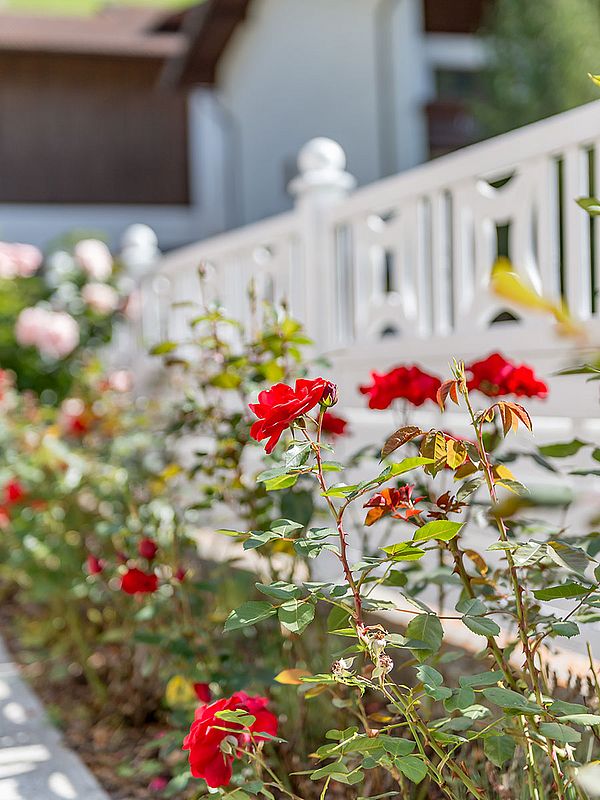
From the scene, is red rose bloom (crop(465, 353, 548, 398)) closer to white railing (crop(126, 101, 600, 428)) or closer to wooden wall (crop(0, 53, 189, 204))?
white railing (crop(126, 101, 600, 428))

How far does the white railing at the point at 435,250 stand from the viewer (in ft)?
9.11

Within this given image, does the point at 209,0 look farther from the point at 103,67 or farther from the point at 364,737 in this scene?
the point at 364,737

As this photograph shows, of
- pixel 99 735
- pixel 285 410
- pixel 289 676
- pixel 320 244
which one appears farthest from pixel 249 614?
pixel 320 244

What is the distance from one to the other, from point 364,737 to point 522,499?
0.78m

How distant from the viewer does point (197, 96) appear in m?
12.3

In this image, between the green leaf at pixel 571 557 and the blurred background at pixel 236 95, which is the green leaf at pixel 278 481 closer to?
the green leaf at pixel 571 557

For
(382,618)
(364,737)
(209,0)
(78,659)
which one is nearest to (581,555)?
(364,737)

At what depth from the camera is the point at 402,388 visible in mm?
1997

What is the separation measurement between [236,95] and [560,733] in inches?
439

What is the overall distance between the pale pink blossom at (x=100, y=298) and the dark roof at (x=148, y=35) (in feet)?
18.2

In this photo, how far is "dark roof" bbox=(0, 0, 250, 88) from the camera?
1087cm

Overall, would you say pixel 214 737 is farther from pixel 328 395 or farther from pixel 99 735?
pixel 99 735

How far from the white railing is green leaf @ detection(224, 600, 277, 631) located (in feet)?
3.95

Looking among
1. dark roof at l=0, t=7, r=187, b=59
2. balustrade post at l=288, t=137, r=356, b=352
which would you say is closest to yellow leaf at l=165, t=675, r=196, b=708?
balustrade post at l=288, t=137, r=356, b=352
